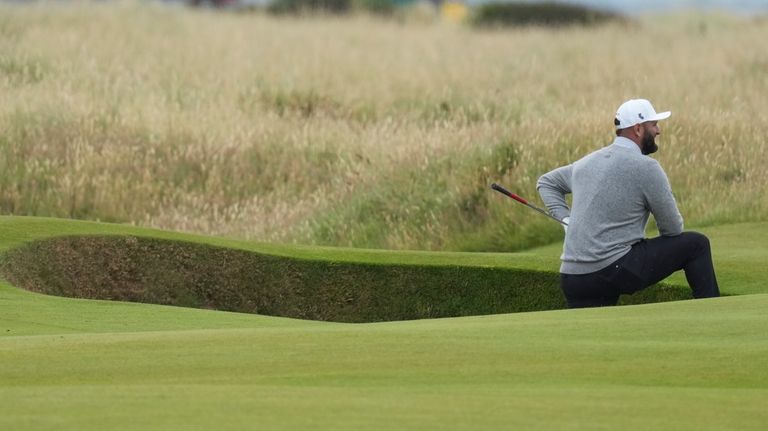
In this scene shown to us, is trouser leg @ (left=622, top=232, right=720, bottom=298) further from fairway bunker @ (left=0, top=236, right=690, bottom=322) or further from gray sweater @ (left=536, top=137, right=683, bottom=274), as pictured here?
fairway bunker @ (left=0, top=236, right=690, bottom=322)

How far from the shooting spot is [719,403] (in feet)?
16.0

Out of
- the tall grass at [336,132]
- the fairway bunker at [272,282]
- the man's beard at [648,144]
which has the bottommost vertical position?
the tall grass at [336,132]

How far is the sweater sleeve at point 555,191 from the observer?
29.6ft

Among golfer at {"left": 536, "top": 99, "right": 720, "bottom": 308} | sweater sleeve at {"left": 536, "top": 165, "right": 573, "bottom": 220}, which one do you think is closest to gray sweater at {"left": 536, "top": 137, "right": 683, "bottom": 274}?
golfer at {"left": 536, "top": 99, "right": 720, "bottom": 308}

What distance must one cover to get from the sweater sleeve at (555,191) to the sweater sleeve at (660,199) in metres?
0.74

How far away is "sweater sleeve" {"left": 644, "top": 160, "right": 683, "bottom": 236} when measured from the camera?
8.30 m

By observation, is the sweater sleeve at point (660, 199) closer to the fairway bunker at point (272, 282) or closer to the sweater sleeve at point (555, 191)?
the sweater sleeve at point (555, 191)

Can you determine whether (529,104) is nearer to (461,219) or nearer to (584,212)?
(461,219)

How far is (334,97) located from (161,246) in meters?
13.9

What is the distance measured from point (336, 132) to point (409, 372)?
45.1ft

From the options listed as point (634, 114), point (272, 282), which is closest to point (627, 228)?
point (634, 114)

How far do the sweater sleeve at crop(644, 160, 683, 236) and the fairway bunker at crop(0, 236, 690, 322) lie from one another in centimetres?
108

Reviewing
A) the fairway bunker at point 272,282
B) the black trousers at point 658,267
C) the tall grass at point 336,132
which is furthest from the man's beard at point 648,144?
the tall grass at point 336,132

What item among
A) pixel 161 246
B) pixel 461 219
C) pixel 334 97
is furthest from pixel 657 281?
pixel 334 97
